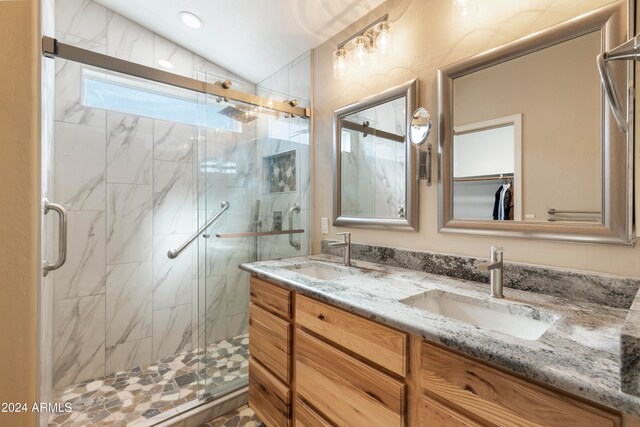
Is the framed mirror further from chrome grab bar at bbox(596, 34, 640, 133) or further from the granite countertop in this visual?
chrome grab bar at bbox(596, 34, 640, 133)

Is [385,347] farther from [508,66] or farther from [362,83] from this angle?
[362,83]

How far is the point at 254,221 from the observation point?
1.95 metres

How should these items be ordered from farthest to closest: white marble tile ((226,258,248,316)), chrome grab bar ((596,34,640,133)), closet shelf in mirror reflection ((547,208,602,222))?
white marble tile ((226,258,248,316)), closet shelf in mirror reflection ((547,208,602,222)), chrome grab bar ((596,34,640,133))

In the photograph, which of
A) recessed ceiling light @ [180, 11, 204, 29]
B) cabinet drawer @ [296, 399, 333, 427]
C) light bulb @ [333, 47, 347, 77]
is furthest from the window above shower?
cabinet drawer @ [296, 399, 333, 427]

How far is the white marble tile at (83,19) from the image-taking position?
1970 mm

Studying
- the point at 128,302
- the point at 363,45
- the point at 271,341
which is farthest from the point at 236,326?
the point at 363,45

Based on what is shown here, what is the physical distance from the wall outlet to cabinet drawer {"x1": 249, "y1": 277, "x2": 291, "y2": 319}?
65 cm

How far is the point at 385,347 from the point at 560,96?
3.59ft

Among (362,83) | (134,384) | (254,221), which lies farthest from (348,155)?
(134,384)

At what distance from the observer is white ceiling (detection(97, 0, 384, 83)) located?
5.92ft

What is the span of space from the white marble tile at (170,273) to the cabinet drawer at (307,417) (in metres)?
1.57

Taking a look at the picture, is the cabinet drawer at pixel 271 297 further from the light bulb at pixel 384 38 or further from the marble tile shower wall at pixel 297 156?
the light bulb at pixel 384 38

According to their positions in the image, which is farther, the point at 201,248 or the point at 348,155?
the point at 348,155

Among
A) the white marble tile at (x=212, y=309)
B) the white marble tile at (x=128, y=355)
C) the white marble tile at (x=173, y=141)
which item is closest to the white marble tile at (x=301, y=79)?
the white marble tile at (x=173, y=141)
